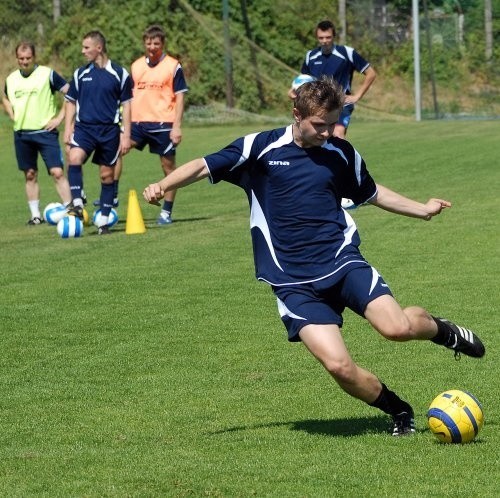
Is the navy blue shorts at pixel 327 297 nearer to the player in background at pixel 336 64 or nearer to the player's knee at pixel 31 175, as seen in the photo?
the player's knee at pixel 31 175

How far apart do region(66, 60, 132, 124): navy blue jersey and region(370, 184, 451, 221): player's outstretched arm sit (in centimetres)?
837

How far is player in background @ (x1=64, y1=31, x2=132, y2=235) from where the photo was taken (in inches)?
582

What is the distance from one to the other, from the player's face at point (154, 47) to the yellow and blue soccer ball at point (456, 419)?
9.98 m

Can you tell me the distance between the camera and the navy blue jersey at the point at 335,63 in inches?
664

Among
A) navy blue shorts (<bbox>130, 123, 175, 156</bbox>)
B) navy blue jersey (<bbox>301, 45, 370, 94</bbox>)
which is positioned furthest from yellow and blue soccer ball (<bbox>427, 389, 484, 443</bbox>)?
navy blue jersey (<bbox>301, 45, 370, 94</bbox>)

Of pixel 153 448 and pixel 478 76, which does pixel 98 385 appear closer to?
pixel 153 448

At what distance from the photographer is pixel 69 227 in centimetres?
1459

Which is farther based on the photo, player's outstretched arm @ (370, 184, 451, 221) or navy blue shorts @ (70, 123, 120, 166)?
navy blue shorts @ (70, 123, 120, 166)

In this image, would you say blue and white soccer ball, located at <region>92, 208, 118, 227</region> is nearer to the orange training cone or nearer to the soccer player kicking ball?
the orange training cone

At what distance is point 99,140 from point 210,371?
728 cm

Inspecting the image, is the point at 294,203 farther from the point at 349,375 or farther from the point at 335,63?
the point at 335,63

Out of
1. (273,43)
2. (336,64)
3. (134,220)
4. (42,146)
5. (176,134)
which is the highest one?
(336,64)

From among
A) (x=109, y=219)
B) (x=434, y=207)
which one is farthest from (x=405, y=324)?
(x=109, y=219)

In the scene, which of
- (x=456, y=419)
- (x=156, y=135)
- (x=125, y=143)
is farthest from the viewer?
(x=156, y=135)
